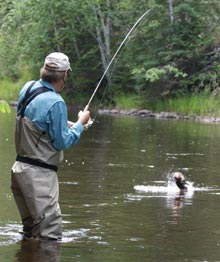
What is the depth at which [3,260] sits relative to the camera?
6.35 metres

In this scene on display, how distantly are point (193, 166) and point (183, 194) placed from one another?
3.37 m

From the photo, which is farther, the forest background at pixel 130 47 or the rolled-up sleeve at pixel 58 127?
the forest background at pixel 130 47

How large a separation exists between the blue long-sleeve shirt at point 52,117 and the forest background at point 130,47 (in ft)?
76.1

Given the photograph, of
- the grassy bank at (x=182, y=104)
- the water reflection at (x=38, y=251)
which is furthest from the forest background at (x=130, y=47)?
the water reflection at (x=38, y=251)

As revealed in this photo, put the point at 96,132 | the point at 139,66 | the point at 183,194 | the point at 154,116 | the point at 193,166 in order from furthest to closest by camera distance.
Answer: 1. the point at 139,66
2. the point at 154,116
3. the point at 96,132
4. the point at 193,166
5. the point at 183,194

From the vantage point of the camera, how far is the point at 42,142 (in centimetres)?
653

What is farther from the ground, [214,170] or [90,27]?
[90,27]

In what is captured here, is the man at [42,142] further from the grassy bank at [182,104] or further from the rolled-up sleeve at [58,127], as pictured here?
the grassy bank at [182,104]

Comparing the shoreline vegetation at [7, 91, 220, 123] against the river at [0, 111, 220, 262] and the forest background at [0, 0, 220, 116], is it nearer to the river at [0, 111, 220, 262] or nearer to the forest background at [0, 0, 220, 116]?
the forest background at [0, 0, 220, 116]

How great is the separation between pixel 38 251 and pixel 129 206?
117 inches

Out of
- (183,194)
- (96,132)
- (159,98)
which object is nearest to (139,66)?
(159,98)

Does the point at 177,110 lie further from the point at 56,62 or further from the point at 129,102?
the point at 56,62

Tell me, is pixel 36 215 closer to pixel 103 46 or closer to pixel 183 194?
pixel 183 194

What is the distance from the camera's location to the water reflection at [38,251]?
6391 mm
